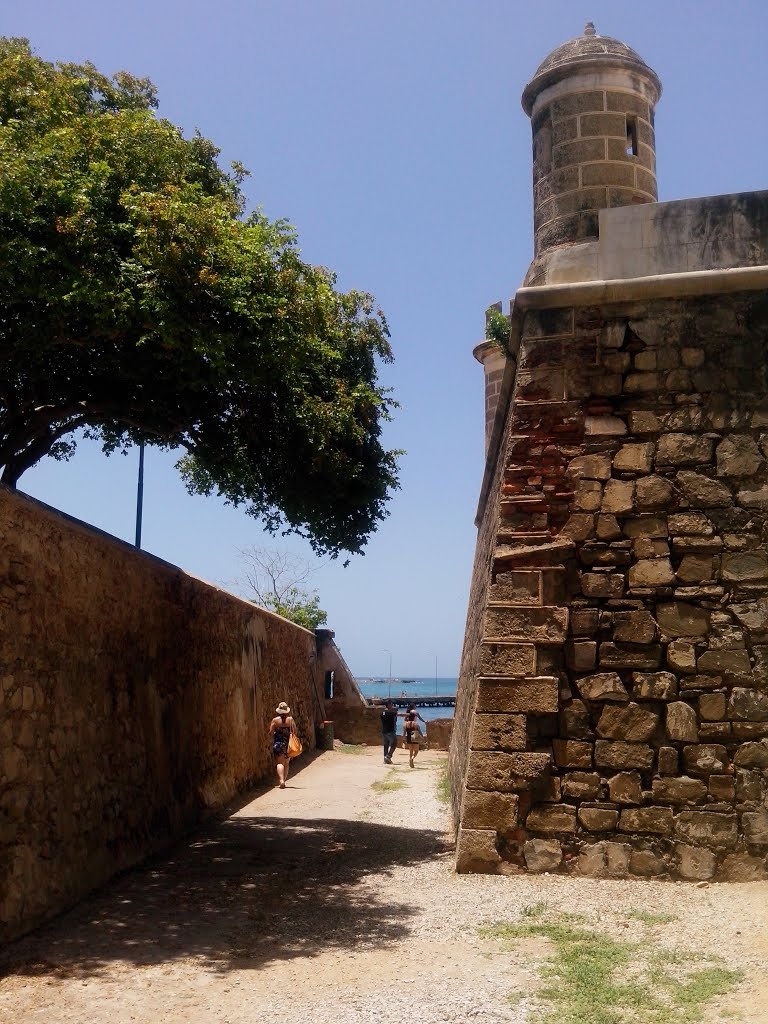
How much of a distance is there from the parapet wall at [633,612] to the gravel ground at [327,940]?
16.0 inches

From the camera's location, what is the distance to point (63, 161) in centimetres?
784

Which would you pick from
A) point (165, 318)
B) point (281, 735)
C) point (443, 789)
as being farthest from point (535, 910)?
point (281, 735)

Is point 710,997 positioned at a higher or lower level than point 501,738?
lower

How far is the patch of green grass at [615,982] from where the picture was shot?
15.3 feet

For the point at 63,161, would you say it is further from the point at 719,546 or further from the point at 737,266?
the point at 719,546

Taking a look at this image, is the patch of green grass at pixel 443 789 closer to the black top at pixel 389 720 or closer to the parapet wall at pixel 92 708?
the black top at pixel 389 720

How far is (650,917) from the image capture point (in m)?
6.27

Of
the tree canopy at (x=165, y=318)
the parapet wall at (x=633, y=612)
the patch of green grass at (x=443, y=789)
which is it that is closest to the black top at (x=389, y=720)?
the patch of green grass at (x=443, y=789)

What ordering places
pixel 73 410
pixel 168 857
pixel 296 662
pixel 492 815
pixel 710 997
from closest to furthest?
1. pixel 710 997
2. pixel 492 815
3. pixel 168 857
4. pixel 73 410
5. pixel 296 662

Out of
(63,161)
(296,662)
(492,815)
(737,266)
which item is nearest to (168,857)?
(492,815)

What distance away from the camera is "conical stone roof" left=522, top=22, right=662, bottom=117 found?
A: 923 cm

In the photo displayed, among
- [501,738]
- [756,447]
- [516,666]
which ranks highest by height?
[756,447]

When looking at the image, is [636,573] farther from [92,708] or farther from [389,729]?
[389,729]

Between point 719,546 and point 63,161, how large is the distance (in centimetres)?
589
